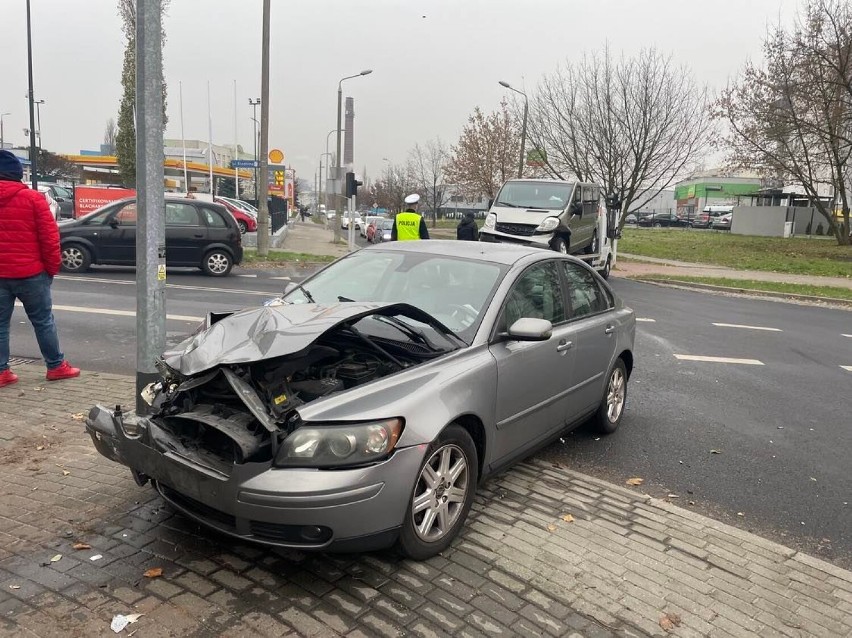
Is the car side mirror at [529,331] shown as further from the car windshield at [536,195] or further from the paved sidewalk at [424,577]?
the car windshield at [536,195]

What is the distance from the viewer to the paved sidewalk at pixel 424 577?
8.97 ft

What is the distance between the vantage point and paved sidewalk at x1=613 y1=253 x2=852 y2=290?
19891 mm

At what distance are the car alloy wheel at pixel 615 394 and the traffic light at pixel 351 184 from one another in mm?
15005

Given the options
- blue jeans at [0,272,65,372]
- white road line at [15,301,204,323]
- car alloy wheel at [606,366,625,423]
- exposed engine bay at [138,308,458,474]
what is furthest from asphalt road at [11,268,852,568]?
exposed engine bay at [138,308,458,474]

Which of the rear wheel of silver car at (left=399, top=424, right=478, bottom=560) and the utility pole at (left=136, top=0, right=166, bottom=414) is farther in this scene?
the utility pole at (left=136, top=0, right=166, bottom=414)

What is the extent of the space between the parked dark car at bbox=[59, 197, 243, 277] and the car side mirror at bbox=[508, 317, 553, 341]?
39.3 ft

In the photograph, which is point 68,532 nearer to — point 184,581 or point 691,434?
point 184,581

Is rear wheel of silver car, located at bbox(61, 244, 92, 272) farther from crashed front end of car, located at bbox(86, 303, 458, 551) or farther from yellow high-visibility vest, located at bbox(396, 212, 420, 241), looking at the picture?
crashed front end of car, located at bbox(86, 303, 458, 551)

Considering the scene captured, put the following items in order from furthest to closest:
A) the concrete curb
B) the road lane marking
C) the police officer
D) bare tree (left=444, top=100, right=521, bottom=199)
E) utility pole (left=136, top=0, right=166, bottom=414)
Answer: bare tree (left=444, top=100, right=521, bottom=199) → the concrete curb → the road lane marking → the police officer → utility pole (left=136, top=0, right=166, bottom=414)

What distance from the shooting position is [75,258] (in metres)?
13.6

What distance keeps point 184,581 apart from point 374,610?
0.87 metres

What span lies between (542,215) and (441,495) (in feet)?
40.9

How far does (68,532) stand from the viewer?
331 centimetres

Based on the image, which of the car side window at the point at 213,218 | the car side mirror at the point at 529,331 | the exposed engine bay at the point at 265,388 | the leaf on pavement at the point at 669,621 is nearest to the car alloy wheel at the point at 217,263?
the car side window at the point at 213,218
